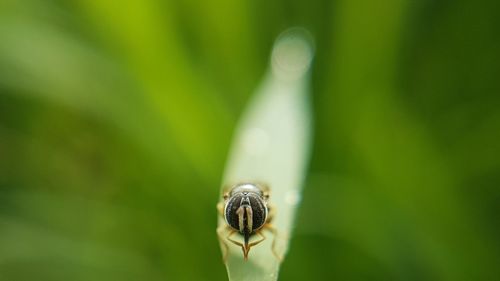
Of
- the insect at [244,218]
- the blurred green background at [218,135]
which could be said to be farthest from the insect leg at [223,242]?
the blurred green background at [218,135]

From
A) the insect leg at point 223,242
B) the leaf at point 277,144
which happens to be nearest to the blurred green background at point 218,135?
the leaf at point 277,144

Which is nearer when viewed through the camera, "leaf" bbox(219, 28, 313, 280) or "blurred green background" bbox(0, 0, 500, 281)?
"leaf" bbox(219, 28, 313, 280)

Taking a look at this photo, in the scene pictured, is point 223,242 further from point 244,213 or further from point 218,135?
point 218,135

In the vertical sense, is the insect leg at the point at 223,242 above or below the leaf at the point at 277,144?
below

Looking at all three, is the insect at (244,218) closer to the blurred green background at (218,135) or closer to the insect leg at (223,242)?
the insect leg at (223,242)

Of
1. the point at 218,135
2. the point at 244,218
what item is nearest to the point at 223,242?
the point at 244,218

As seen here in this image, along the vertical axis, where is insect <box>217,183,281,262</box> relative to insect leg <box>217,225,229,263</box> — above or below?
above

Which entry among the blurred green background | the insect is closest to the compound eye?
the insect

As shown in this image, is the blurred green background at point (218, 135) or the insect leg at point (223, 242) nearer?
the insect leg at point (223, 242)

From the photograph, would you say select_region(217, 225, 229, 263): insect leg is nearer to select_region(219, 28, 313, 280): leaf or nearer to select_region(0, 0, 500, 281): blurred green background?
select_region(219, 28, 313, 280): leaf
